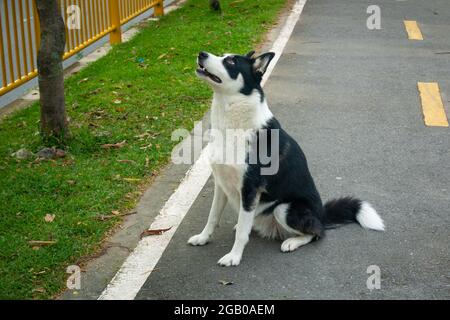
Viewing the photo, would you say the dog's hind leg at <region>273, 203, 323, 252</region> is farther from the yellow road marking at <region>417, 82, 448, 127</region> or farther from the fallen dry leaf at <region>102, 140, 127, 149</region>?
the yellow road marking at <region>417, 82, 448, 127</region>

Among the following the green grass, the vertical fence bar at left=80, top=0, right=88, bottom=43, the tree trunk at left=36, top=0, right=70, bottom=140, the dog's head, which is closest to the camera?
the dog's head

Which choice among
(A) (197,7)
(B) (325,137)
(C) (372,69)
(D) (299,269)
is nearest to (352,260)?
(D) (299,269)

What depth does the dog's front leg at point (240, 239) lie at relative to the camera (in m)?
4.77

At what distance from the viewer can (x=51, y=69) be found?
662cm

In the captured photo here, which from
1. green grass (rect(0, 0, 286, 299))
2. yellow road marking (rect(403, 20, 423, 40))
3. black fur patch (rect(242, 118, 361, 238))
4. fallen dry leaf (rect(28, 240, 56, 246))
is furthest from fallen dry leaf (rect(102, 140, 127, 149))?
yellow road marking (rect(403, 20, 423, 40))

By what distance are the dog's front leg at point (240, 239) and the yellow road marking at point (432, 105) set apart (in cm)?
359

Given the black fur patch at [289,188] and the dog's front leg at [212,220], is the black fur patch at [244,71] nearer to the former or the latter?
the black fur patch at [289,188]

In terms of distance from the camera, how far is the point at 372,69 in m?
9.75

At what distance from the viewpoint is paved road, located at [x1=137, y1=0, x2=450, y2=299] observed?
454cm

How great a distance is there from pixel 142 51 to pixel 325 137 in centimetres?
396

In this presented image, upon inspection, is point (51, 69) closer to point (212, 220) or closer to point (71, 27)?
point (212, 220)

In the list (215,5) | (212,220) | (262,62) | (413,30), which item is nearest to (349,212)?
(212,220)

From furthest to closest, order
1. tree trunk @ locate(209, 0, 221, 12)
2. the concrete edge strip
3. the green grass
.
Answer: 1. tree trunk @ locate(209, 0, 221, 12)
2. the green grass
3. the concrete edge strip

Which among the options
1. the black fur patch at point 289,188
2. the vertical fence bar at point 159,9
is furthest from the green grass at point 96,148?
the vertical fence bar at point 159,9
